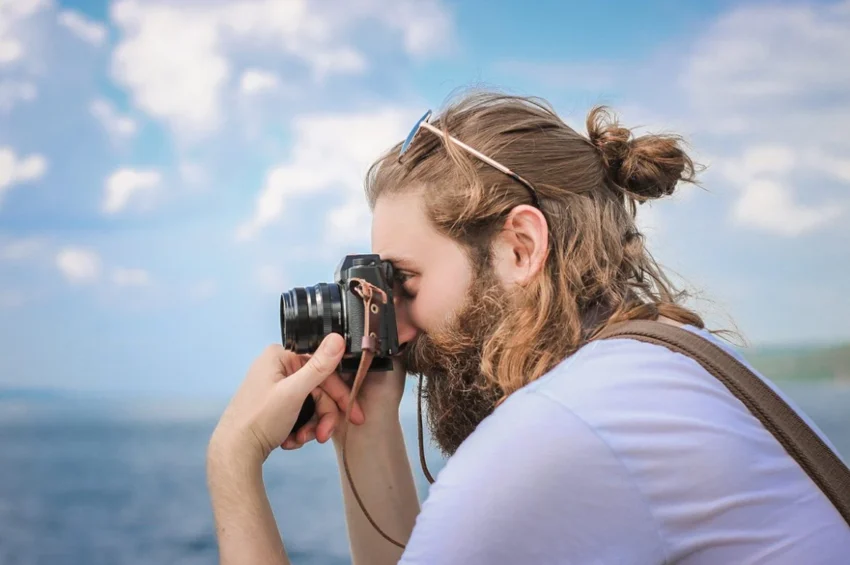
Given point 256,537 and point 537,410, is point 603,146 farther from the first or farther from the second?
point 256,537

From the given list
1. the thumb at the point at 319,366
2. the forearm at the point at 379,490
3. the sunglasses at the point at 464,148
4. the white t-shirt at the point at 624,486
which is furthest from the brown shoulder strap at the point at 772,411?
the forearm at the point at 379,490

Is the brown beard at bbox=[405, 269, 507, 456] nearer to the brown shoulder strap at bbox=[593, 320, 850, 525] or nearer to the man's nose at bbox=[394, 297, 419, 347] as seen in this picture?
the man's nose at bbox=[394, 297, 419, 347]

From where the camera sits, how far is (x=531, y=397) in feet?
3.79

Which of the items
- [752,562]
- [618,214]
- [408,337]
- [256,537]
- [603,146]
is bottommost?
[752,562]

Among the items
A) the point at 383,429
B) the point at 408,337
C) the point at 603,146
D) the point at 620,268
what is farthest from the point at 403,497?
the point at 603,146

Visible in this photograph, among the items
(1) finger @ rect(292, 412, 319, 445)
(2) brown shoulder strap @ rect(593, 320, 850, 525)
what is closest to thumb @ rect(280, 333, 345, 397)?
(1) finger @ rect(292, 412, 319, 445)

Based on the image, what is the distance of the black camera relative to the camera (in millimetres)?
1617

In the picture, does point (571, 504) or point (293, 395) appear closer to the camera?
point (571, 504)

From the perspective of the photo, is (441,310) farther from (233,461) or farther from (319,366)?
(233,461)

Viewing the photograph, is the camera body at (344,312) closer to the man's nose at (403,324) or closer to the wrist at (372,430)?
the man's nose at (403,324)

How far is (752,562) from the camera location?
113 cm

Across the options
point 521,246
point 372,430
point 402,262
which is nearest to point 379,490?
point 372,430

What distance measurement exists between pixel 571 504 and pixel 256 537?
0.62 meters

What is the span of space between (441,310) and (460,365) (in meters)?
0.11
